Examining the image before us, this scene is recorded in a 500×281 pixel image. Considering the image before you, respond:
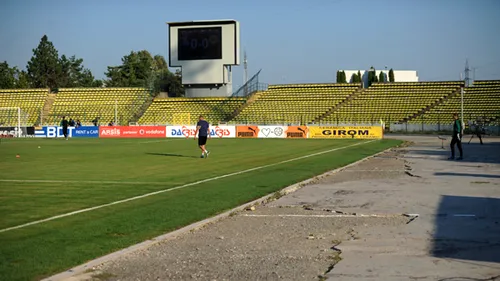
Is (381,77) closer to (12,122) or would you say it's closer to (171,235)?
(12,122)

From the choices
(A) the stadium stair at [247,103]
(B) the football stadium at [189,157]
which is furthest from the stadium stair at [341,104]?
(A) the stadium stair at [247,103]

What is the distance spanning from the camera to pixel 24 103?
281ft

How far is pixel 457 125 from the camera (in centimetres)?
2812

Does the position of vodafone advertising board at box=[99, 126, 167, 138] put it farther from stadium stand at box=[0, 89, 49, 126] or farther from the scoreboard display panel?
stadium stand at box=[0, 89, 49, 126]

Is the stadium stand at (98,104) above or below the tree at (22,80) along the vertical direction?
below

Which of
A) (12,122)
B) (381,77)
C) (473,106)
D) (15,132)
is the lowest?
(15,132)

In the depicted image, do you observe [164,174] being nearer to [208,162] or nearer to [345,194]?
[208,162]

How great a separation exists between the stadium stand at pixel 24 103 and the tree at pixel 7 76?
105ft

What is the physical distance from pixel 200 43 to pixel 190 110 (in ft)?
32.2

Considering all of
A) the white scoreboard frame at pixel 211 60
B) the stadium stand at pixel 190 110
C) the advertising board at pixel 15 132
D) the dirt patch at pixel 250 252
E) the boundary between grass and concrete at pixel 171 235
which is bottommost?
the dirt patch at pixel 250 252

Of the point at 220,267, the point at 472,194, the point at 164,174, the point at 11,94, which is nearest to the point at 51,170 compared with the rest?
the point at 164,174

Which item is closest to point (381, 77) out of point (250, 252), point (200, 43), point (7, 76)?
point (200, 43)

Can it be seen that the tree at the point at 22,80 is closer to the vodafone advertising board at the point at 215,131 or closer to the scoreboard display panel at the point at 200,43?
the scoreboard display panel at the point at 200,43

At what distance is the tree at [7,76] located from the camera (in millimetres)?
120812
